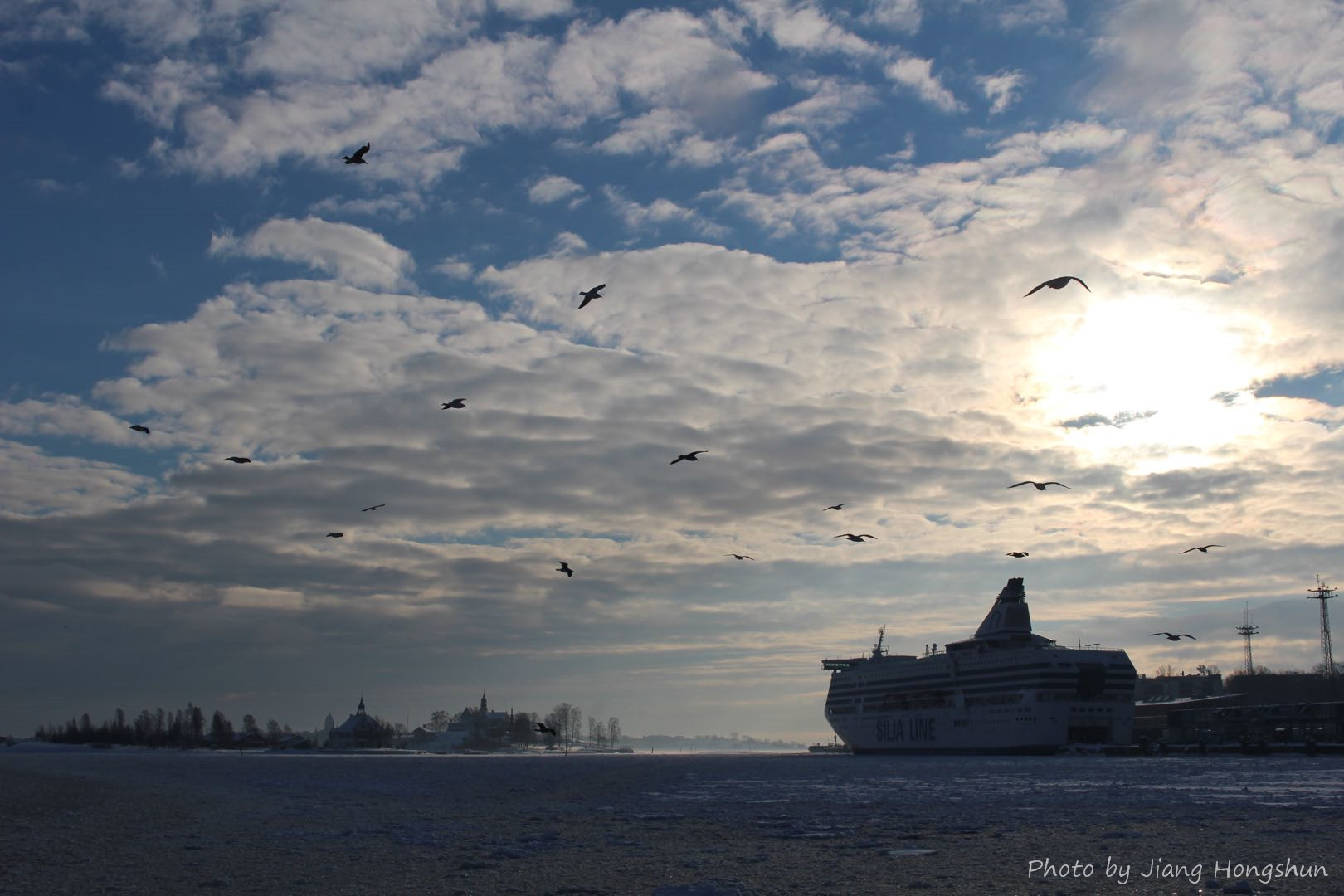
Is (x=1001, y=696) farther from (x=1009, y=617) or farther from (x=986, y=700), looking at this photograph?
(x=1009, y=617)

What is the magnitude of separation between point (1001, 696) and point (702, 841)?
426 ft

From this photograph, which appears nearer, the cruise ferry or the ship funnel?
the cruise ferry

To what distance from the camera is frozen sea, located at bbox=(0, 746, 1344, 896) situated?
2202 centimetres

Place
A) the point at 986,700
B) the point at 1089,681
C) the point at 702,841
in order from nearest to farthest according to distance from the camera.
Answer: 1. the point at 702,841
2. the point at 1089,681
3. the point at 986,700

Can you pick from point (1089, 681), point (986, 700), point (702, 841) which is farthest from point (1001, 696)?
point (702, 841)

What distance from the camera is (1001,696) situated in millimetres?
149750

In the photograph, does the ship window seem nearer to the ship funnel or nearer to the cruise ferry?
the cruise ferry

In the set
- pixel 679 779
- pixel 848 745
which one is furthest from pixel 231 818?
pixel 848 745

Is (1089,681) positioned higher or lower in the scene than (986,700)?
higher

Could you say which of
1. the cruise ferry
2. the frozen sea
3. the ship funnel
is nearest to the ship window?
the cruise ferry

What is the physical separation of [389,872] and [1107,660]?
146 metres

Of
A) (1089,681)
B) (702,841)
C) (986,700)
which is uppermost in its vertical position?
(1089,681)

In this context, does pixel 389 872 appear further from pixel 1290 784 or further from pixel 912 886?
pixel 1290 784

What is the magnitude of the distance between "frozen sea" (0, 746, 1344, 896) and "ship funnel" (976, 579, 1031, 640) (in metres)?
105
